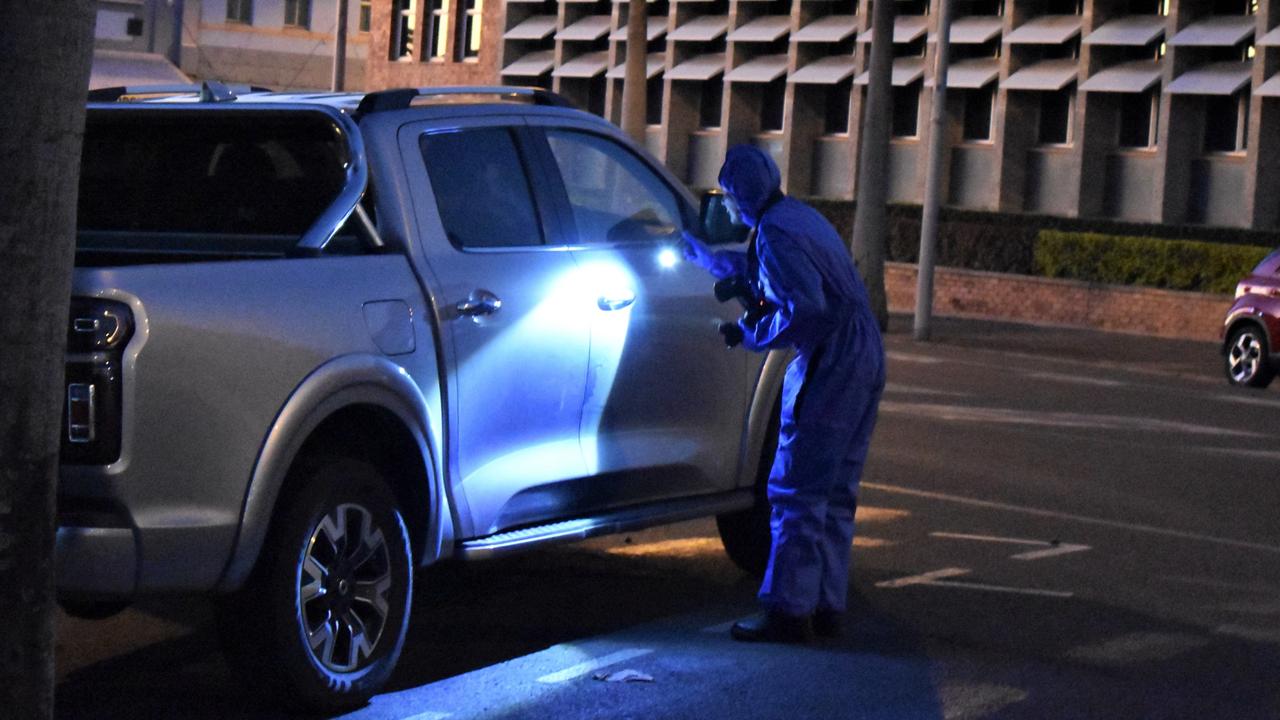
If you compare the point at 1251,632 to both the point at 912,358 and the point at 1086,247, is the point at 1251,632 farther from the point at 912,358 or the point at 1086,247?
the point at 1086,247

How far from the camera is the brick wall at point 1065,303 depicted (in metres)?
30.9

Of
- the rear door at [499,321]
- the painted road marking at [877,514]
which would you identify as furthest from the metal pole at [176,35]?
the rear door at [499,321]

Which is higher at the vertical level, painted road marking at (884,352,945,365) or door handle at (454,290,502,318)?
door handle at (454,290,502,318)

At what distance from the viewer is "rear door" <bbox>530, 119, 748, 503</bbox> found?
26.7ft

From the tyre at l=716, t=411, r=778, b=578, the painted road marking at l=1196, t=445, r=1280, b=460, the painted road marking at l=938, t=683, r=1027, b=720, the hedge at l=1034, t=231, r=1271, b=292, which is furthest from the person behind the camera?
the hedge at l=1034, t=231, r=1271, b=292

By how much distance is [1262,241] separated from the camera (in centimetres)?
3450

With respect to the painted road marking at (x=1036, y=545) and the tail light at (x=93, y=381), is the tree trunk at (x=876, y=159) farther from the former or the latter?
the tail light at (x=93, y=381)

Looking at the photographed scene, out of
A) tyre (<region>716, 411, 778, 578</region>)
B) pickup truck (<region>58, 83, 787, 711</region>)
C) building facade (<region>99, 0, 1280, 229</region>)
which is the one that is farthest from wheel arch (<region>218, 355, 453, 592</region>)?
building facade (<region>99, 0, 1280, 229</region>)

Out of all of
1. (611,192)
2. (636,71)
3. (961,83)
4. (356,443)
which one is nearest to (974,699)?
(356,443)

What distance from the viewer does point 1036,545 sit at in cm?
1098

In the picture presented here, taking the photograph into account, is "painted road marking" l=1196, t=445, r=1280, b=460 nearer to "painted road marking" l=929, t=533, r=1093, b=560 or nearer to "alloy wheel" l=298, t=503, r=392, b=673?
"painted road marking" l=929, t=533, r=1093, b=560

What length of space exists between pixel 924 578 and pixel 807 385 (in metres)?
2.03

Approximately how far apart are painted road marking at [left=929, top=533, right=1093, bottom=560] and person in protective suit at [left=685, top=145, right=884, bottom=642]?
8.51 ft

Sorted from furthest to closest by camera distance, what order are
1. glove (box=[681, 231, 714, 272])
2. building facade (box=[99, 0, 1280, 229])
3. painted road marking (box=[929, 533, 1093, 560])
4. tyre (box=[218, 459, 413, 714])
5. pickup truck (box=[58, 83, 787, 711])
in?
building facade (box=[99, 0, 1280, 229]), painted road marking (box=[929, 533, 1093, 560]), glove (box=[681, 231, 714, 272]), tyre (box=[218, 459, 413, 714]), pickup truck (box=[58, 83, 787, 711])
